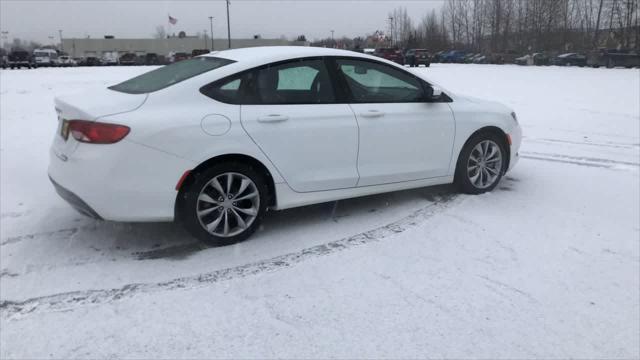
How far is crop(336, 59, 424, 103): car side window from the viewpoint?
4.52m

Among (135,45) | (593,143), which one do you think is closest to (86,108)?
(593,143)

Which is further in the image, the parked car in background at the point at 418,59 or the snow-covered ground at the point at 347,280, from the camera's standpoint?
the parked car in background at the point at 418,59

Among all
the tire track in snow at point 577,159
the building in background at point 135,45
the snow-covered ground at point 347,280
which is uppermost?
the building in background at point 135,45

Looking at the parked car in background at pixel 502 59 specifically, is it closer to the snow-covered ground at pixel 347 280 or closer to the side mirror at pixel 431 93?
the snow-covered ground at pixel 347 280

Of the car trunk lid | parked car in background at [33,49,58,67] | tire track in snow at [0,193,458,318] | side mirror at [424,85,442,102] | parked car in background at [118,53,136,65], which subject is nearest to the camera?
tire track in snow at [0,193,458,318]

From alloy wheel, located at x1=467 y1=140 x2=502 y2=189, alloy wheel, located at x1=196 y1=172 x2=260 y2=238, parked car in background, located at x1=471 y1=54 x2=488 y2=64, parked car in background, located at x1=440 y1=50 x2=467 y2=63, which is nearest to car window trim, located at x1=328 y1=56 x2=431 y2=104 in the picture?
alloy wheel, located at x1=467 y1=140 x2=502 y2=189

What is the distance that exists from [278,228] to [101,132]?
1652 millimetres

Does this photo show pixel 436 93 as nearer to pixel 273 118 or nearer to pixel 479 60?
pixel 273 118

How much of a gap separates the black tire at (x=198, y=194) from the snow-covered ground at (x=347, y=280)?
0.12m

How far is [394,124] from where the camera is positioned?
4598 mm

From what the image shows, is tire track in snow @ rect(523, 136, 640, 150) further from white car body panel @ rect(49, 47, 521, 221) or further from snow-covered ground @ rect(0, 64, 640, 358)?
white car body panel @ rect(49, 47, 521, 221)

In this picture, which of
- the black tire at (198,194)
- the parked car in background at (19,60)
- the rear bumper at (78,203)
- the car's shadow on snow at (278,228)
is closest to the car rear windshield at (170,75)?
the black tire at (198,194)

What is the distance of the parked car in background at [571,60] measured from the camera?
4147 centimetres

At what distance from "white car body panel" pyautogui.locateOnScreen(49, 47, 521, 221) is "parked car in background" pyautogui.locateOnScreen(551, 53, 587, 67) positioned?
4229cm
